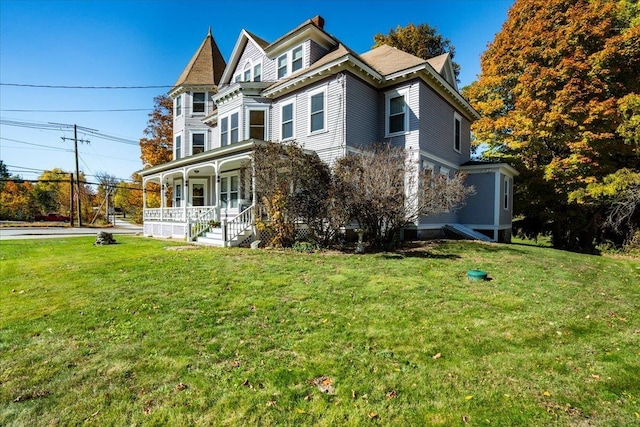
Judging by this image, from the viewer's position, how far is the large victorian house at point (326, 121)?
13.0 metres

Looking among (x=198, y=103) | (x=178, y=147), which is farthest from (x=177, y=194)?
(x=198, y=103)

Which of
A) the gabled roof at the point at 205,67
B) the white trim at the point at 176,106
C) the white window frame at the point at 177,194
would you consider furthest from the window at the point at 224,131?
the white window frame at the point at 177,194

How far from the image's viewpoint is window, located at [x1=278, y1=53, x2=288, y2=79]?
51.6 ft

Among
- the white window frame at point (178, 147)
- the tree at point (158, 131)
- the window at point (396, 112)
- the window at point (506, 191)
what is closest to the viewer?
the window at point (396, 112)

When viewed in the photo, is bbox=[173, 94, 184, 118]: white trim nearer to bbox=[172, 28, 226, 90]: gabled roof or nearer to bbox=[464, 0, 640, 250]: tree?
bbox=[172, 28, 226, 90]: gabled roof

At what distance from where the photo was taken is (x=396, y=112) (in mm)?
13984

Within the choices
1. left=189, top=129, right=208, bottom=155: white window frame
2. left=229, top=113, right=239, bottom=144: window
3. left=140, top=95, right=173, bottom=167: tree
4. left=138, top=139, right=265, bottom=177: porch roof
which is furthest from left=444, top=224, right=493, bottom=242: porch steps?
left=140, top=95, right=173, bottom=167: tree

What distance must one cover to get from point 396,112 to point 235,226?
27.6 ft

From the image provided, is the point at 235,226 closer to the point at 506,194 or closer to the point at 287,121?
the point at 287,121

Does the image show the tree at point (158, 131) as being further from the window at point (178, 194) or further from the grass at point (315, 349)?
the grass at point (315, 349)

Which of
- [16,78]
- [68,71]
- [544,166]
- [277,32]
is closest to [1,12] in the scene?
[68,71]

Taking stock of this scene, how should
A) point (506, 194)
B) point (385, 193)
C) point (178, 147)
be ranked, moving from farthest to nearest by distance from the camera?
point (178, 147)
point (506, 194)
point (385, 193)

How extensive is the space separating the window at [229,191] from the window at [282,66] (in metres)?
5.61

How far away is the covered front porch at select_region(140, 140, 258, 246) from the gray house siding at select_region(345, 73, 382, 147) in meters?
4.13
